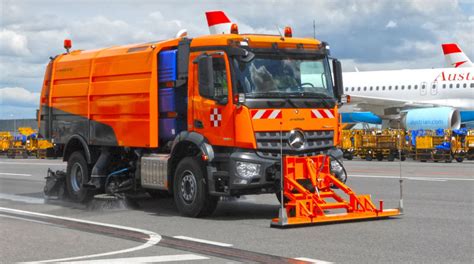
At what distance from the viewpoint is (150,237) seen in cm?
995

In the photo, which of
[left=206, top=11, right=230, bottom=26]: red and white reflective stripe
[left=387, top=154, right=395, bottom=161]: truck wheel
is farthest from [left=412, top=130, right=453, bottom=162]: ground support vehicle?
[left=206, top=11, right=230, bottom=26]: red and white reflective stripe

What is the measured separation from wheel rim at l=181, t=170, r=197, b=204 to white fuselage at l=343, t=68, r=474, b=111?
3001 centimetres

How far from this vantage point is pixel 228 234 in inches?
402

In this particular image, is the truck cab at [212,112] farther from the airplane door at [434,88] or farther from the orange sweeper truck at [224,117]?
the airplane door at [434,88]

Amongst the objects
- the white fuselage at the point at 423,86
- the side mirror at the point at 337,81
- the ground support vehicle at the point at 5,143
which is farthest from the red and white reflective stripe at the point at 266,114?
the ground support vehicle at the point at 5,143

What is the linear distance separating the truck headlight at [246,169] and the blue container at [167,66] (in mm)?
2140

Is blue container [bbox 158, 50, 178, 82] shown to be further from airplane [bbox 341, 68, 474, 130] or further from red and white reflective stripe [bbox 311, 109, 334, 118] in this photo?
airplane [bbox 341, 68, 474, 130]

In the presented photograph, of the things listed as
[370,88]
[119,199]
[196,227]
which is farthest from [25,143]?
[196,227]

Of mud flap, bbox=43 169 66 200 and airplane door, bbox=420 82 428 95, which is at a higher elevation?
airplane door, bbox=420 82 428 95

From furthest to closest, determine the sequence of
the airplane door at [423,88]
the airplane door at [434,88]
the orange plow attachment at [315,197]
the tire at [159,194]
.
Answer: the airplane door at [423,88], the airplane door at [434,88], the tire at [159,194], the orange plow attachment at [315,197]

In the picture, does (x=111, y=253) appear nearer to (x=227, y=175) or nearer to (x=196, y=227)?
(x=196, y=227)

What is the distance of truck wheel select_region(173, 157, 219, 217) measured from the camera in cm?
1194

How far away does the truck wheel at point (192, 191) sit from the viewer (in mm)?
11938

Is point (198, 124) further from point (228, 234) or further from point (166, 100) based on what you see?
point (228, 234)
